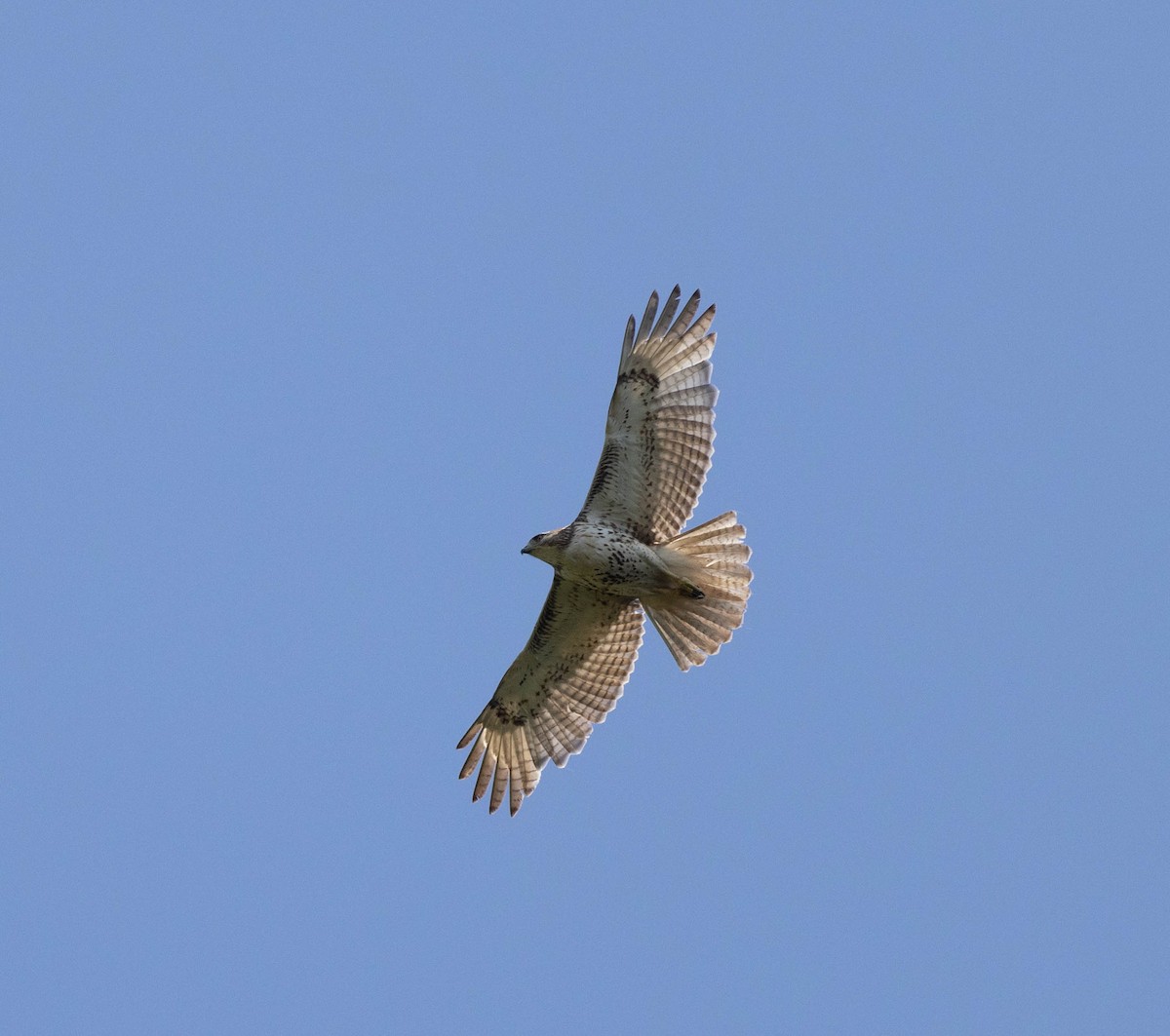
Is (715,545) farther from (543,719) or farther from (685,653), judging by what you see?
(543,719)

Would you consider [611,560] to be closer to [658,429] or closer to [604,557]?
[604,557]

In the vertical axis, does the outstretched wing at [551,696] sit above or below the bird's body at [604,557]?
below

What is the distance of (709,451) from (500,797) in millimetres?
3472

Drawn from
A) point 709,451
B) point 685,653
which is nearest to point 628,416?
point 709,451

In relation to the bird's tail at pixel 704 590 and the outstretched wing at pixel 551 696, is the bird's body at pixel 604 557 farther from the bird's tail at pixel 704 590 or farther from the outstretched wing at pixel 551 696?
the outstretched wing at pixel 551 696

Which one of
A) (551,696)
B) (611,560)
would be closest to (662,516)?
(611,560)

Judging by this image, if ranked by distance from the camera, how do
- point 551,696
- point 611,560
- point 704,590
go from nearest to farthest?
1. point 611,560
2. point 704,590
3. point 551,696

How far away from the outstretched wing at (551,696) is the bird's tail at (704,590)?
0.53 m

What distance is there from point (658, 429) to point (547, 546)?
1.28 metres

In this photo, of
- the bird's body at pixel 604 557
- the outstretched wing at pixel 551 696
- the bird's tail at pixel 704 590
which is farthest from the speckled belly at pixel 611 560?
the outstretched wing at pixel 551 696

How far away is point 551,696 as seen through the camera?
1602 cm

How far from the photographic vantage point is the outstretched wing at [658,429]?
15.0 m

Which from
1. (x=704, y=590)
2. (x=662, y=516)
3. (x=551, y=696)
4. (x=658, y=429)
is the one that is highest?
(x=658, y=429)

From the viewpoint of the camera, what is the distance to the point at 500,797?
1595 cm
